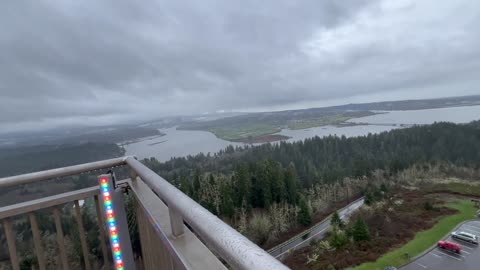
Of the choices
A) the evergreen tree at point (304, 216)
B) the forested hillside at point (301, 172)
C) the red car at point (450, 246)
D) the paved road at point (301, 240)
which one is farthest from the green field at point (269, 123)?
the red car at point (450, 246)

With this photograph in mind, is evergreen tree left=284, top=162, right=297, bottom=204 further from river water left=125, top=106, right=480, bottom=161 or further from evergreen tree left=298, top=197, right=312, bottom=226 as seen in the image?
river water left=125, top=106, right=480, bottom=161

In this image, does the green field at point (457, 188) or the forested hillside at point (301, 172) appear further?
the green field at point (457, 188)

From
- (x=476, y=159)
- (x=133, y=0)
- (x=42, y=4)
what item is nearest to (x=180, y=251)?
(x=42, y=4)

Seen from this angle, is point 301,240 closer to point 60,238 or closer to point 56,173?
point 60,238

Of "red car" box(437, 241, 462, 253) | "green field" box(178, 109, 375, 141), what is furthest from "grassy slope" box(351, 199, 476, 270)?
"green field" box(178, 109, 375, 141)

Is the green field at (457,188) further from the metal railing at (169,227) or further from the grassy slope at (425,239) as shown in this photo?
the metal railing at (169,227)

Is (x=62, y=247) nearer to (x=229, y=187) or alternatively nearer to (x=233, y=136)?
(x=229, y=187)
